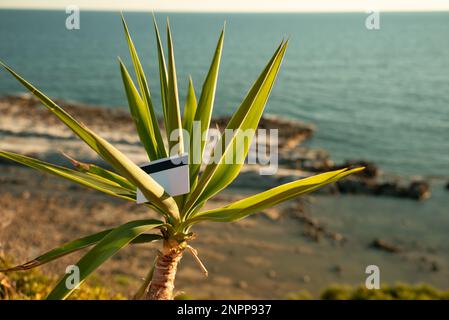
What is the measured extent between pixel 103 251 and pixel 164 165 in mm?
422

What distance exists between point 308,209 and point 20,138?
13669 mm

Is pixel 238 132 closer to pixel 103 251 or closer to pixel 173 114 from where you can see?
pixel 173 114

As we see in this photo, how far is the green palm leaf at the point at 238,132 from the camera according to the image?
2074 millimetres

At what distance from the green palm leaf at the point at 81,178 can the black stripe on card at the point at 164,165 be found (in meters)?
0.41

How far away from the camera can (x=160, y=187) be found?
6.21 feet

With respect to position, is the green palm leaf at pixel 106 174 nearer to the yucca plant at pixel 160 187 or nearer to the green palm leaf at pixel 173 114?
the yucca plant at pixel 160 187

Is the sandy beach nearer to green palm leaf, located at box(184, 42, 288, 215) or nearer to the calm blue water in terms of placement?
green palm leaf, located at box(184, 42, 288, 215)

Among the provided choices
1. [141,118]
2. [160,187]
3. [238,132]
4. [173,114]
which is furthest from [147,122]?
[160,187]

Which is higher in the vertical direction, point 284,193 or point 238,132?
point 238,132

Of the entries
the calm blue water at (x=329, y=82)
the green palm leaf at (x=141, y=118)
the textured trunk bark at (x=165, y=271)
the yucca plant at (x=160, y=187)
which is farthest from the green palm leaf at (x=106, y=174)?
the calm blue water at (x=329, y=82)

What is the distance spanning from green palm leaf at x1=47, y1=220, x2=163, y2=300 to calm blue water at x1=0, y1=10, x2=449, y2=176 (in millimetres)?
12658

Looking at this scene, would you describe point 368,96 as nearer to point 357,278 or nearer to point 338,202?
point 338,202

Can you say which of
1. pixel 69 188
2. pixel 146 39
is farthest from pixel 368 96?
pixel 146 39

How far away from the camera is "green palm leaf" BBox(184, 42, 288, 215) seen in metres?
2.07
